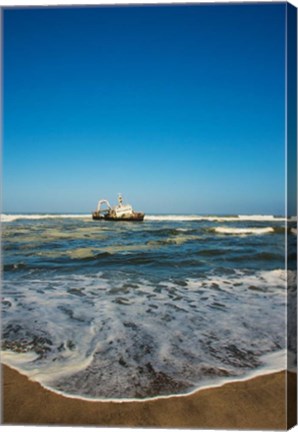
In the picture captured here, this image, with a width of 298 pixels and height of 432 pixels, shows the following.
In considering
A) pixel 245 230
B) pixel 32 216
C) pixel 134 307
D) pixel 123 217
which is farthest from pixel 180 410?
pixel 245 230

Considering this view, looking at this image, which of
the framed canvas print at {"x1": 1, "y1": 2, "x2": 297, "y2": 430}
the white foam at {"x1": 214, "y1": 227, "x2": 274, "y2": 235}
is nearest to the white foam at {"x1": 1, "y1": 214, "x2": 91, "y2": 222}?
the framed canvas print at {"x1": 1, "y1": 2, "x2": 297, "y2": 430}

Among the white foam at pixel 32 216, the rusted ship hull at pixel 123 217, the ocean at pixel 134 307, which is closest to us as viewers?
the ocean at pixel 134 307

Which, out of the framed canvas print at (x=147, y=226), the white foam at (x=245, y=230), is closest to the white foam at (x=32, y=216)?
the framed canvas print at (x=147, y=226)

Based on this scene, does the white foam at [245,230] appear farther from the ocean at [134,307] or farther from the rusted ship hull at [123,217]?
the rusted ship hull at [123,217]

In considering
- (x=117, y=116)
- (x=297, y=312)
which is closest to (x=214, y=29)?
(x=117, y=116)

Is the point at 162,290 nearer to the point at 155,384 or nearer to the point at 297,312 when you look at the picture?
the point at 155,384

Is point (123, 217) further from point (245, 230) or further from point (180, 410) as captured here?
point (245, 230)
